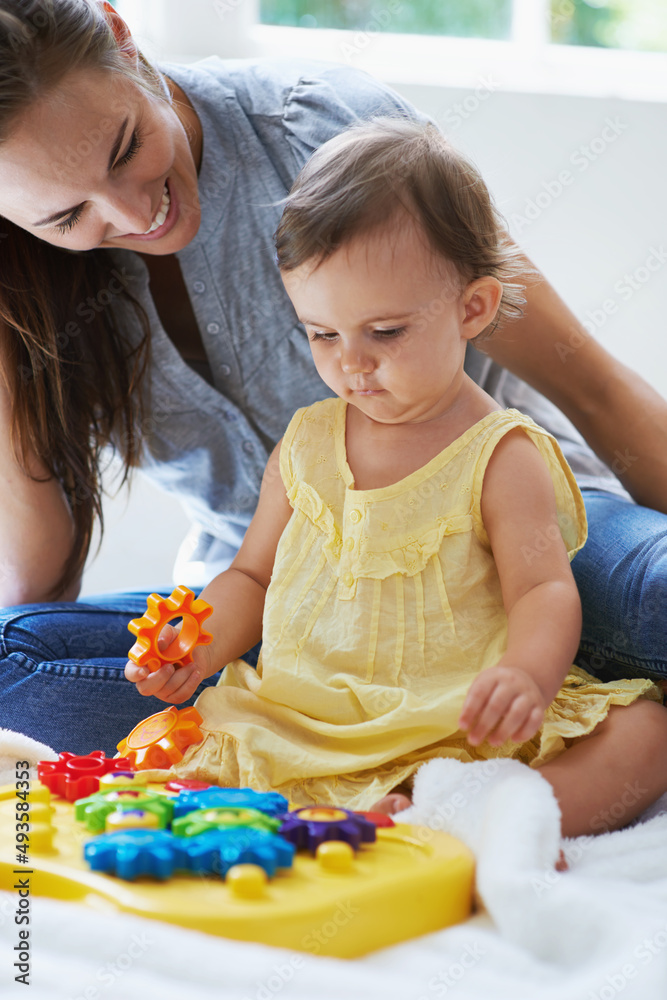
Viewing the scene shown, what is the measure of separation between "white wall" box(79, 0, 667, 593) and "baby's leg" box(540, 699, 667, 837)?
1.31 meters

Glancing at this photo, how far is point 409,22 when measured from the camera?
196 centimetres

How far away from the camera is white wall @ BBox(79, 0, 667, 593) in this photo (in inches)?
74.7

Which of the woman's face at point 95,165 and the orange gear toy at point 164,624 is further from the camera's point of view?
the woman's face at point 95,165

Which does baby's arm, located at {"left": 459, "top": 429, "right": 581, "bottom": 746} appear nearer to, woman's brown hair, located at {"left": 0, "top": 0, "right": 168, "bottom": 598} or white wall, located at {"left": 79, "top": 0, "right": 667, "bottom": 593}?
woman's brown hair, located at {"left": 0, "top": 0, "right": 168, "bottom": 598}

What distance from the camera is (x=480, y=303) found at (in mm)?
807

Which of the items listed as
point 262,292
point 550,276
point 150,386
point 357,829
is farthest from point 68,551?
point 550,276

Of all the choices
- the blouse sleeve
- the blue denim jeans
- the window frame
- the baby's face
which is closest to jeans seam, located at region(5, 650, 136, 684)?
the blue denim jeans

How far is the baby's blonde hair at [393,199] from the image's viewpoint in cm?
75

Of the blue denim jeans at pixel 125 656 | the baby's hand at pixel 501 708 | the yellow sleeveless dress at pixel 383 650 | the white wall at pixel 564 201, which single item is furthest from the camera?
the white wall at pixel 564 201

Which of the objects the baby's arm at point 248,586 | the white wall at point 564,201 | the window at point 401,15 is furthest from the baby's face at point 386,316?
the window at point 401,15

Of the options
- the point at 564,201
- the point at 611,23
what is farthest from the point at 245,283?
the point at 611,23

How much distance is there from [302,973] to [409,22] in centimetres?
194

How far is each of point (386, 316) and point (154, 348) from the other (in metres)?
0.47

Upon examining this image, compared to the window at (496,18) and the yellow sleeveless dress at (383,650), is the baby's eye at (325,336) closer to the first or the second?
the yellow sleeveless dress at (383,650)
